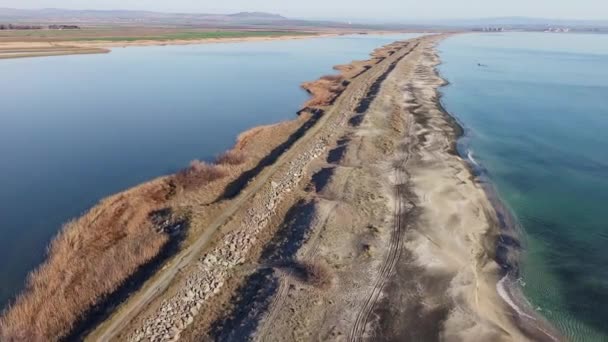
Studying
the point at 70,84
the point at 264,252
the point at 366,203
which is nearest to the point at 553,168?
the point at 366,203

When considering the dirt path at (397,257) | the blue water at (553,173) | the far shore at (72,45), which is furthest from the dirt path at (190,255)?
the far shore at (72,45)

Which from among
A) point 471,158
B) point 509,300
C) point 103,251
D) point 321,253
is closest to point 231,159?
point 103,251

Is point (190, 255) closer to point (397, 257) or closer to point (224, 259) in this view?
point (224, 259)

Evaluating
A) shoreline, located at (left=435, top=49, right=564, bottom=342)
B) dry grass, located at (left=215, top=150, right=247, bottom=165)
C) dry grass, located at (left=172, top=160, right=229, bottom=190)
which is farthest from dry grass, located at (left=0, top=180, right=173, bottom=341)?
shoreline, located at (left=435, top=49, right=564, bottom=342)

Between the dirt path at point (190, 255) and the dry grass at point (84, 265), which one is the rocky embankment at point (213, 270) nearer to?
the dirt path at point (190, 255)

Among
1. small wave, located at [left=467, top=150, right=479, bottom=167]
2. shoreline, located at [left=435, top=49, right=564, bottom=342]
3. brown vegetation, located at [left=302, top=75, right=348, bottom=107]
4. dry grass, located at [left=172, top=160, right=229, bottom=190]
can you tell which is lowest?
brown vegetation, located at [left=302, top=75, right=348, bottom=107]

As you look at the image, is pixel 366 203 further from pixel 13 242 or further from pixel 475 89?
pixel 475 89

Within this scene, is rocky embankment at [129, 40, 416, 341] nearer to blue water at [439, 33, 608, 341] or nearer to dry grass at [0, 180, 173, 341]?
dry grass at [0, 180, 173, 341]

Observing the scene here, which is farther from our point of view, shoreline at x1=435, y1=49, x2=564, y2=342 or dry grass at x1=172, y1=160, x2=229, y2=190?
dry grass at x1=172, y1=160, x2=229, y2=190
